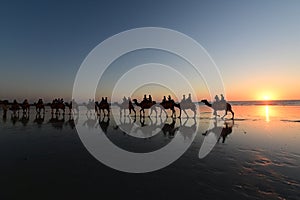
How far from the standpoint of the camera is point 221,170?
6996mm

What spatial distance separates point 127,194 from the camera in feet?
16.7

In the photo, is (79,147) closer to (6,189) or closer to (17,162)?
(17,162)

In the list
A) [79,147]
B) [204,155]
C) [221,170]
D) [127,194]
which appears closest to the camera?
[127,194]

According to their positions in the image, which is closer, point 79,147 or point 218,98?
point 79,147

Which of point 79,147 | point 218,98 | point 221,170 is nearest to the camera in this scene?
point 221,170

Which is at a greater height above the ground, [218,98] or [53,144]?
[218,98]

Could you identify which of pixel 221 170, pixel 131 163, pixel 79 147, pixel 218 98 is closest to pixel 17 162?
pixel 79 147

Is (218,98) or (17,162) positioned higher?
(218,98)

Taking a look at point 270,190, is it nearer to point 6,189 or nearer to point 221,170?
point 221,170

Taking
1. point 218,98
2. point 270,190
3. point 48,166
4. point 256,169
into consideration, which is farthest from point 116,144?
point 218,98

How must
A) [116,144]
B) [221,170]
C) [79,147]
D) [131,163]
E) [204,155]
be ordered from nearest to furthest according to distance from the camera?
1. [221,170]
2. [131,163]
3. [204,155]
4. [79,147]
5. [116,144]

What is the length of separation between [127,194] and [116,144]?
6.41 metres

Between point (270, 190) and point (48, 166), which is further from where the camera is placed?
point (48, 166)

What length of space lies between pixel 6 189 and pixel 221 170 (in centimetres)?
621
